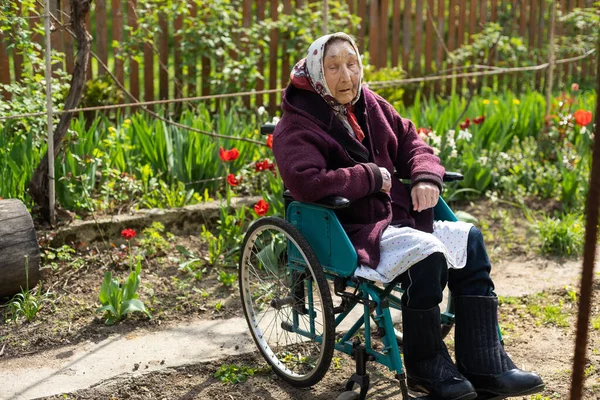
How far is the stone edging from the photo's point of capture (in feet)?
13.8

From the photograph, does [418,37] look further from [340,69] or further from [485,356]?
[485,356]

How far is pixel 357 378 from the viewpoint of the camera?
9.52 feet

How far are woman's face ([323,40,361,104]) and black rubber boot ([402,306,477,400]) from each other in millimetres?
847

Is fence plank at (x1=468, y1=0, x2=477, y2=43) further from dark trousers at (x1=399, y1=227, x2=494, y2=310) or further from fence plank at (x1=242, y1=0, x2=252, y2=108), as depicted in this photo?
dark trousers at (x1=399, y1=227, x2=494, y2=310)

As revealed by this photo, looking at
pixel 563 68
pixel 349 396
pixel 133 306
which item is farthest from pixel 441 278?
pixel 563 68

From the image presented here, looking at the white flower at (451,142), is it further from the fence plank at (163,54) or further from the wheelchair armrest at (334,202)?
the wheelchair armrest at (334,202)

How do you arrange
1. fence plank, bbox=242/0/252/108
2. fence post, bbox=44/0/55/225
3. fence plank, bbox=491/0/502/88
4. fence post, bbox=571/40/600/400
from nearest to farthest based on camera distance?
fence post, bbox=571/40/600/400 → fence post, bbox=44/0/55/225 → fence plank, bbox=242/0/252/108 → fence plank, bbox=491/0/502/88

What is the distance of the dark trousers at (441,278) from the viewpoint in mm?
2729

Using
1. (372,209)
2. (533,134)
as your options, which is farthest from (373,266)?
(533,134)

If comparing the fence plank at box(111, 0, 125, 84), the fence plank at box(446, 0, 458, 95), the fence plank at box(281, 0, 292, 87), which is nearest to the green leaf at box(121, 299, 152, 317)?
the fence plank at box(111, 0, 125, 84)

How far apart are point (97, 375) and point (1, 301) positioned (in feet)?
2.74

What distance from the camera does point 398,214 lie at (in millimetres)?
3121

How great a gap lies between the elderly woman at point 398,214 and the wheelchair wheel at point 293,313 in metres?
0.17

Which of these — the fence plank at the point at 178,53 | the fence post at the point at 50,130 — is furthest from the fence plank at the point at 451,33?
the fence post at the point at 50,130
